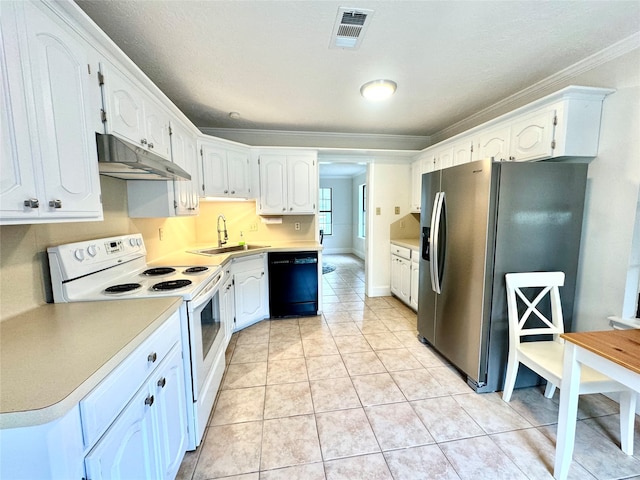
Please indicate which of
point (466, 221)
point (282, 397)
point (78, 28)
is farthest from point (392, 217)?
point (78, 28)

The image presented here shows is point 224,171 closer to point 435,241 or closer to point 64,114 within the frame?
Result: point 64,114

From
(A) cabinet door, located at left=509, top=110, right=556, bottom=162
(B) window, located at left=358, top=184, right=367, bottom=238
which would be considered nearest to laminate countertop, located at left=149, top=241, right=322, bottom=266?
(A) cabinet door, located at left=509, top=110, right=556, bottom=162

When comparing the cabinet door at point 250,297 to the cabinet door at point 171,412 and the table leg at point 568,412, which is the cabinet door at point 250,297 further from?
the table leg at point 568,412

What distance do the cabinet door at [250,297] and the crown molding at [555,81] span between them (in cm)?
314

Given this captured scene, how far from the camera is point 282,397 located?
1.98 meters

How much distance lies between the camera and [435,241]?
232 cm

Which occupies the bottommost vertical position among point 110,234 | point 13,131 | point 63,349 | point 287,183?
point 63,349

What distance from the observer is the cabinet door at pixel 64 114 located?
992 mm

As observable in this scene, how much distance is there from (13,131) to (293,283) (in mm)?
2701

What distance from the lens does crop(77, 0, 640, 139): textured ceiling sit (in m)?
1.50

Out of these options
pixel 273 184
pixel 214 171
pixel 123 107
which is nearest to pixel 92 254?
pixel 123 107

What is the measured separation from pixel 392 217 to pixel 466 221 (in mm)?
2130

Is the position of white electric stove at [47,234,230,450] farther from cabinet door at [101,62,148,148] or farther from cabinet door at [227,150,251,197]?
cabinet door at [227,150,251,197]

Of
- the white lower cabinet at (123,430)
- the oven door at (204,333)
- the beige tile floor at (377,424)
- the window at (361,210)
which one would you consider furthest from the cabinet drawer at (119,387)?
the window at (361,210)
